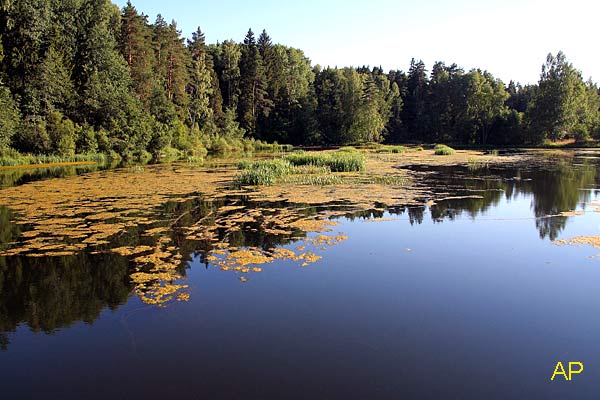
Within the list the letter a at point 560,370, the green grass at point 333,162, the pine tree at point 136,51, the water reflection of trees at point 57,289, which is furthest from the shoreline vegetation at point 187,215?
the pine tree at point 136,51

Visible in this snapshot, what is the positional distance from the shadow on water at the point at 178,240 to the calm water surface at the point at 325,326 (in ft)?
0.17

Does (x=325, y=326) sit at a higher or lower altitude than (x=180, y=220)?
lower

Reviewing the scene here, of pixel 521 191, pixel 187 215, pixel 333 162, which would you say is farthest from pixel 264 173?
pixel 521 191

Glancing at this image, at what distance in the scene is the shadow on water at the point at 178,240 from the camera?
6.56 metres

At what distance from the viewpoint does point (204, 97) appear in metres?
56.0

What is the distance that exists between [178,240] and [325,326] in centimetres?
535

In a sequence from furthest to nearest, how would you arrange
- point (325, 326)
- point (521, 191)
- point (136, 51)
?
1. point (136, 51)
2. point (521, 191)
3. point (325, 326)

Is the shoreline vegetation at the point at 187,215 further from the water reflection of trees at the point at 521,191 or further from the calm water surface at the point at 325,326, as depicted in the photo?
the water reflection of trees at the point at 521,191

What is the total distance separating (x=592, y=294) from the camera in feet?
21.7

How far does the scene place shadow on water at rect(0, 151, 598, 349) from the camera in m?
6.56

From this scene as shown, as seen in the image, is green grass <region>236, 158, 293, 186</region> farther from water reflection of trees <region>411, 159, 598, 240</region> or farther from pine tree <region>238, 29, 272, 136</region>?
pine tree <region>238, 29, 272, 136</region>

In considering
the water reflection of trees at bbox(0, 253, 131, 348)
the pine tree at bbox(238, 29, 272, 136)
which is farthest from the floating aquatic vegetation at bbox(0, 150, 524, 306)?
the pine tree at bbox(238, 29, 272, 136)

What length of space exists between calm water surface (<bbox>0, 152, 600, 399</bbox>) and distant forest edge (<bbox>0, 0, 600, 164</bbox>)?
1124 inches

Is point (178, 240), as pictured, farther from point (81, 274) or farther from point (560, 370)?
point (560, 370)
